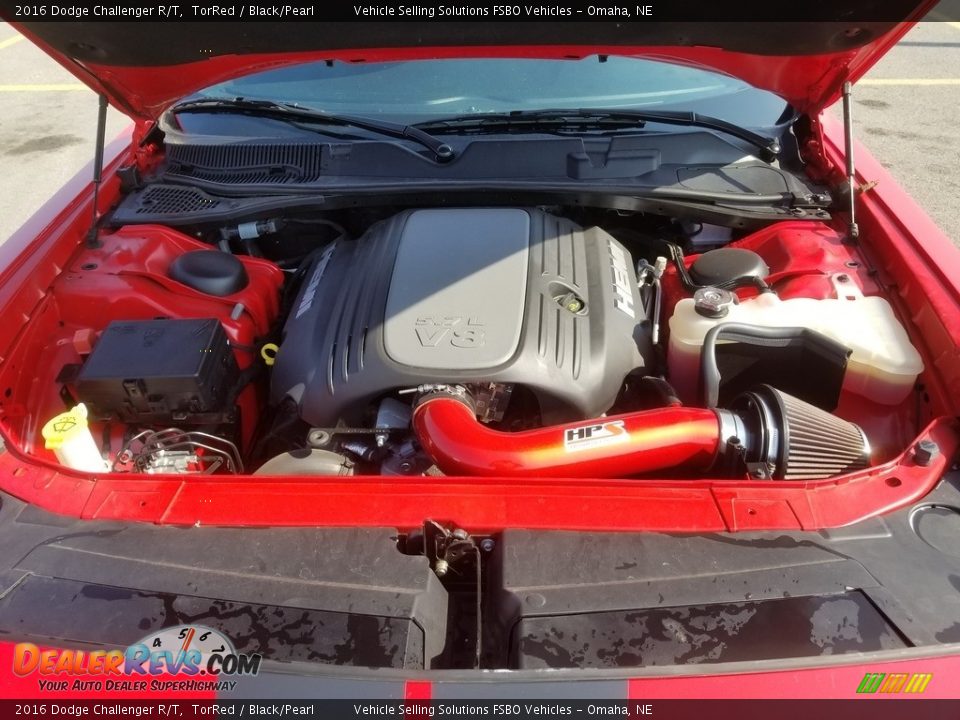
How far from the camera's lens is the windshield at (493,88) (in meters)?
1.97

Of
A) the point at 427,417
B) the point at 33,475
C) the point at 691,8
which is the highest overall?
the point at 691,8

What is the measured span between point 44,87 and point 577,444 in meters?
7.30

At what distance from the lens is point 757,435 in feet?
3.95

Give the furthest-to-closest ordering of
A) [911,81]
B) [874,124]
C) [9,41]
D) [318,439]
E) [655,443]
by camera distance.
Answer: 1. [9,41]
2. [911,81]
3. [874,124]
4. [318,439]
5. [655,443]

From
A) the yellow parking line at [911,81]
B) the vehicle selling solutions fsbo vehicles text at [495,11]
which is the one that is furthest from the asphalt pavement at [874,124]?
the vehicle selling solutions fsbo vehicles text at [495,11]

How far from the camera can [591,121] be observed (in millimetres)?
1925

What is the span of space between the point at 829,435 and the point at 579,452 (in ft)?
1.45

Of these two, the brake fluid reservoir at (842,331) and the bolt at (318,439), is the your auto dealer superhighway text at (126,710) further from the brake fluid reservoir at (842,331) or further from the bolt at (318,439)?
the brake fluid reservoir at (842,331)

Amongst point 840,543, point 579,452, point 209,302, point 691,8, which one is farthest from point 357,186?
point 840,543

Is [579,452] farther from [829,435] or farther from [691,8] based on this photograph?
[691,8]

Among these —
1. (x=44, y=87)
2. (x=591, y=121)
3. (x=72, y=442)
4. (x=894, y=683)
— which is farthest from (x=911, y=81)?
(x=44, y=87)

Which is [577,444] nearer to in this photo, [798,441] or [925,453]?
[798,441]

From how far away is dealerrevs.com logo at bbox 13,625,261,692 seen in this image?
845 millimetres

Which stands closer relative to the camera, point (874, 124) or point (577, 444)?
point (577, 444)
